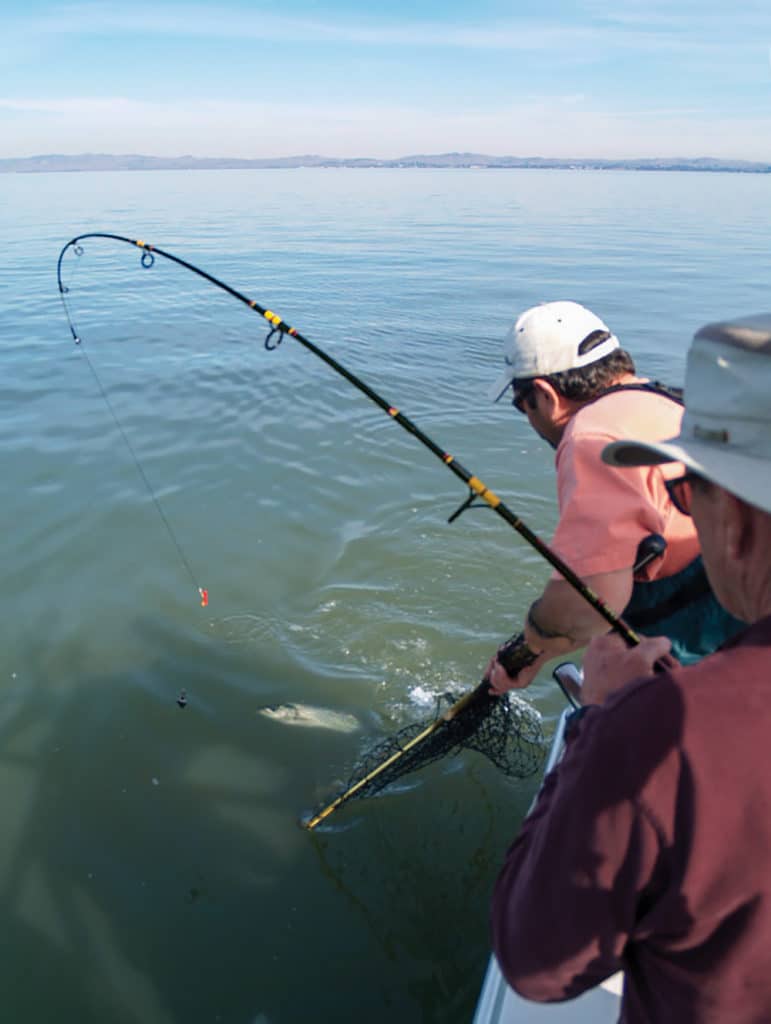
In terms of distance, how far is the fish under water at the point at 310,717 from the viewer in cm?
466

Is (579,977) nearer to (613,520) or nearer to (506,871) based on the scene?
(506,871)

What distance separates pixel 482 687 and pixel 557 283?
1673cm

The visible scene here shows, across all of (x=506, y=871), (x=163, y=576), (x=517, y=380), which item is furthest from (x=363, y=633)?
(x=506, y=871)

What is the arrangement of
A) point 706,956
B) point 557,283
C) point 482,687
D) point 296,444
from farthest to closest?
point 557,283 < point 296,444 < point 482,687 < point 706,956

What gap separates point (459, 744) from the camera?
3789 mm

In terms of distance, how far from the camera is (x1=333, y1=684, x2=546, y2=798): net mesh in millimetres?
3496

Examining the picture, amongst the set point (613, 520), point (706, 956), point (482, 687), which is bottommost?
point (482, 687)

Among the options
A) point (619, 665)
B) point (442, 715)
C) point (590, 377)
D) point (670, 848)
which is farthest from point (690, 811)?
point (442, 715)

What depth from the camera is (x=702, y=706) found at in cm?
104

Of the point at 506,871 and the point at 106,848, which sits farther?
the point at 106,848

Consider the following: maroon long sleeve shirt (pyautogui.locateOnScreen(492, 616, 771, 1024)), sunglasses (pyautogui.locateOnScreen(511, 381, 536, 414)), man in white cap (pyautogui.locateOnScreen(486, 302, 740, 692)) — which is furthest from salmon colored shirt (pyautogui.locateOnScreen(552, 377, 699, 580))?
maroon long sleeve shirt (pyautogui.locateOnScreen(492, 616, 771, 1024))

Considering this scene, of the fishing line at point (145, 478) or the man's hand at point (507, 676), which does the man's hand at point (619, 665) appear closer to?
the man's hand at point (507, 676)

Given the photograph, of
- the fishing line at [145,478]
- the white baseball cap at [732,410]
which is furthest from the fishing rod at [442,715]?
the fishing line at [145,478]

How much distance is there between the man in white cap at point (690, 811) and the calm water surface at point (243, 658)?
2306 millimetres
